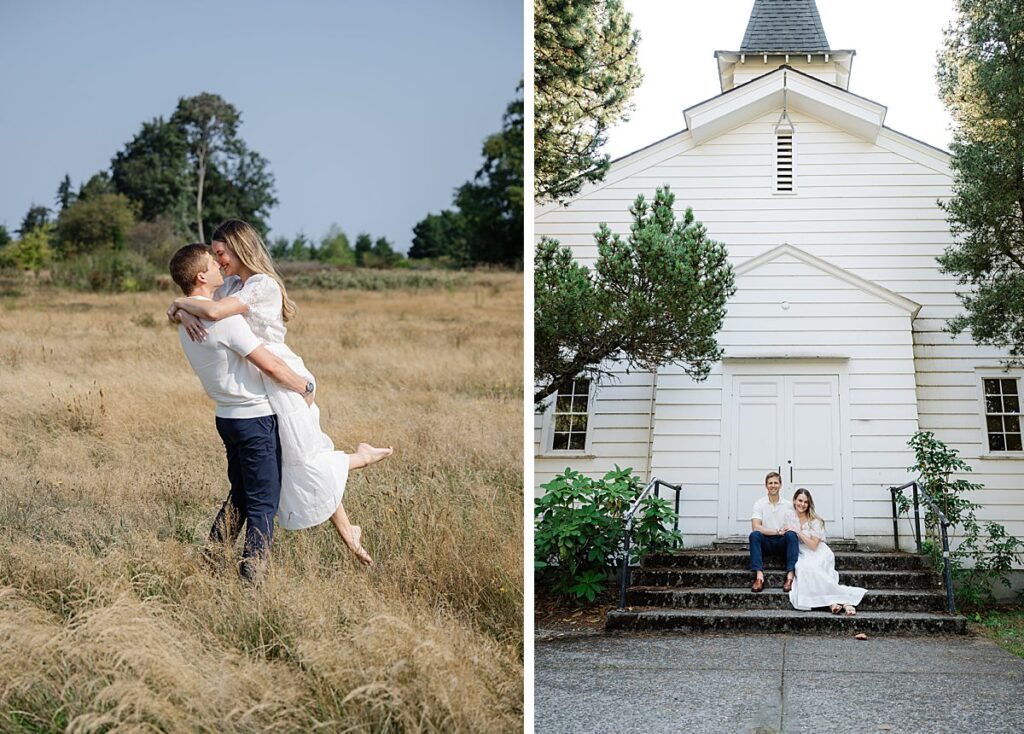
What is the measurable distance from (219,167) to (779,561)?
3.40m

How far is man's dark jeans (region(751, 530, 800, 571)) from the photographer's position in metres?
4.30

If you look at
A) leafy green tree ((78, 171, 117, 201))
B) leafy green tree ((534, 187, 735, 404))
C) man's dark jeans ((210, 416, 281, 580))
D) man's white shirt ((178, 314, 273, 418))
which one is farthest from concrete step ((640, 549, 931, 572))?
leafy green tree ((78, 171, 117, 201))

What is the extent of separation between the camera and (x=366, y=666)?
7.52ft

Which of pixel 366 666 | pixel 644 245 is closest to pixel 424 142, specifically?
pixel 644 245

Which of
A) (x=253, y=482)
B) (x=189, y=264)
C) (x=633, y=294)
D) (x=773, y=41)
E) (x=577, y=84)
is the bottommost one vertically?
(x=253, y=482)

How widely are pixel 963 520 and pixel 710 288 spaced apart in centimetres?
162

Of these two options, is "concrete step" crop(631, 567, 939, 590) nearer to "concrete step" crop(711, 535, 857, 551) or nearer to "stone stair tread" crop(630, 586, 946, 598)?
"stone stair tread" crop(630, 586, 946, 598)

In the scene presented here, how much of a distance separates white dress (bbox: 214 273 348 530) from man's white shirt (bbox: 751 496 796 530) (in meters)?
2.49

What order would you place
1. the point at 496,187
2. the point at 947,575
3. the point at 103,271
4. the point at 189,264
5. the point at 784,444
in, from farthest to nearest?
the point at 496,187, the point at 103,271, the point at 784,444, the point at 947,575, the point at 189,264

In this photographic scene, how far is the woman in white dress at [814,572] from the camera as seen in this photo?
13.8 ft

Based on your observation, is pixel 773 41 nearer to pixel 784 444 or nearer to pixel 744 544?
pixel 784 444

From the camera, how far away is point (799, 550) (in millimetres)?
4328

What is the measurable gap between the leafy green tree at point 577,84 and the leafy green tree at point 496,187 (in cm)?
75

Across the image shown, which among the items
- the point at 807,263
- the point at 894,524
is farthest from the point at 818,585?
the point at 807,263
